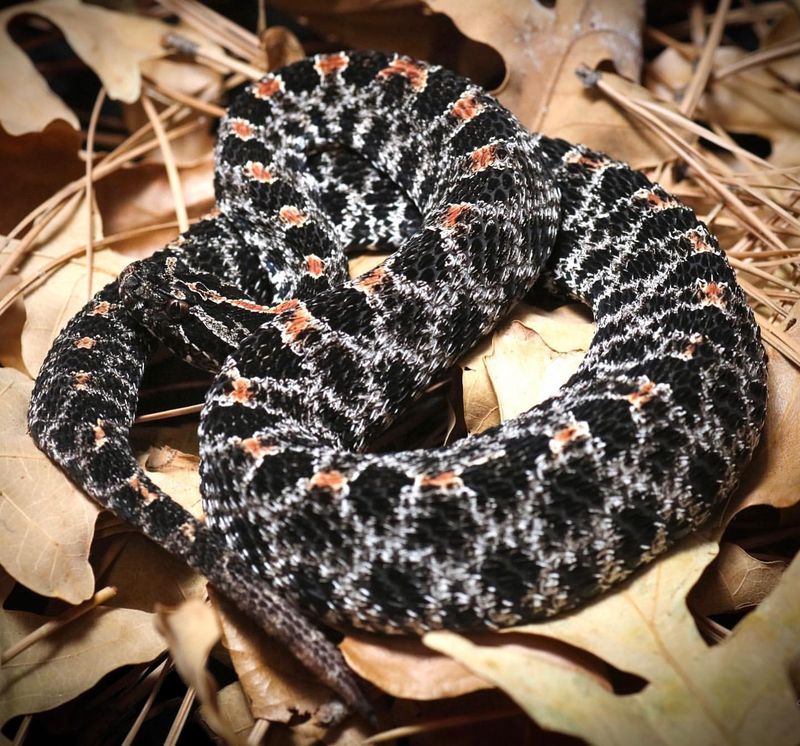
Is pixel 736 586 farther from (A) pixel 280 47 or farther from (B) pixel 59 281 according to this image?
(A) pixel 280 47

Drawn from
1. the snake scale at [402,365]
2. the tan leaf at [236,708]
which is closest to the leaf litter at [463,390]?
the tan leaf at [236,708]

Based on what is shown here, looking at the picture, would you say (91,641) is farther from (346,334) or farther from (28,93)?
(28,93)

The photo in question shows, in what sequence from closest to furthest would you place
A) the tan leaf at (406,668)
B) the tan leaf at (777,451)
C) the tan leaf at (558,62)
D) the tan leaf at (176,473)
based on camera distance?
the tan leaf at (406,668)
the tan leaf at (777,451)
the tan leaf at (176,473)
the tan leaf at (558,62)

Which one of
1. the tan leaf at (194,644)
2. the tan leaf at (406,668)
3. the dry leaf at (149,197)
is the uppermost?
the tan leaf at (194,644)

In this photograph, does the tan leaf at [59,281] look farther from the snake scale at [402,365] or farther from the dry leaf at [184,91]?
the dry leaf at [184,91]

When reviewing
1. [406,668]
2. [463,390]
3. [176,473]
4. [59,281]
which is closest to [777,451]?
[463,390]

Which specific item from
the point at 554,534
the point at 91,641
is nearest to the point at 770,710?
the point at 554,534
